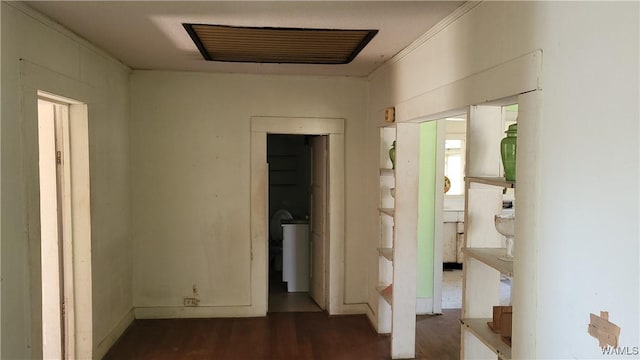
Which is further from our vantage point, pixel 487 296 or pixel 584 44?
pixel 487 296

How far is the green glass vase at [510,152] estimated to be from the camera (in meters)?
2.04

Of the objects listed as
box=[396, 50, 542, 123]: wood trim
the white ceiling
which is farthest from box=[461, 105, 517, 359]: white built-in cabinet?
the white ceiling

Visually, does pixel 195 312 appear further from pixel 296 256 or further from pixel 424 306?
pixel 424 306

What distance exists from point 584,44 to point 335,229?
3.59m

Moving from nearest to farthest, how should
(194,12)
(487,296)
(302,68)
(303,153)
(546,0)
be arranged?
(546,0) < (487,296) < (194,12) < (302,68) < (303,153)

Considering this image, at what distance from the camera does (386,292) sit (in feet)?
13.6

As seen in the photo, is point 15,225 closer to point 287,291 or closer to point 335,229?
point 335,229

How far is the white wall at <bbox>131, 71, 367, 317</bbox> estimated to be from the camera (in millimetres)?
4668

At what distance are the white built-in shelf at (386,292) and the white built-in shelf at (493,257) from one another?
1.72m

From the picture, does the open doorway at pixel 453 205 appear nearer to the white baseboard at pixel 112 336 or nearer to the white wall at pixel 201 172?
the white wall at pixel 201 172

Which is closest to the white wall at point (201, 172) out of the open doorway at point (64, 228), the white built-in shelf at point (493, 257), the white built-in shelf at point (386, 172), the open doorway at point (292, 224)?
the open doorway at point (292, 224)

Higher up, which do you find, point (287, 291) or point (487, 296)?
point (487, 296)

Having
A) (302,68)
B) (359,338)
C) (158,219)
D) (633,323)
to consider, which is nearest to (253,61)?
(302,68)

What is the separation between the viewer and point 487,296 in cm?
237
